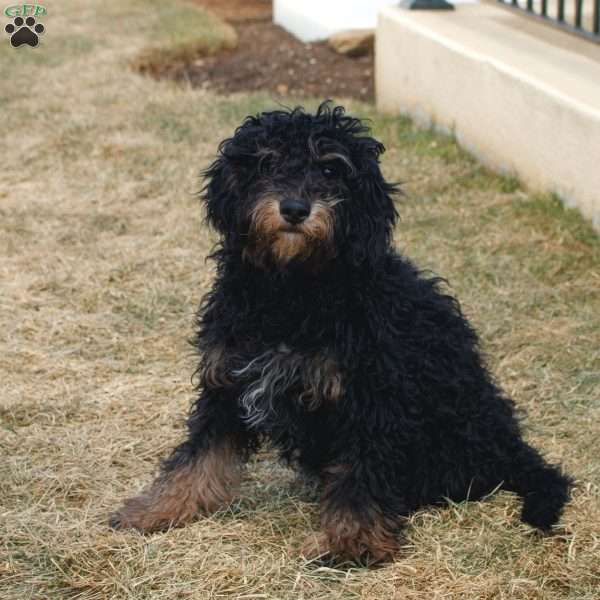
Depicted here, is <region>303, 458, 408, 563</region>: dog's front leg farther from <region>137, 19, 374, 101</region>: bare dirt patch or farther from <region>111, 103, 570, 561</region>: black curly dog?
<region>137, 19, 374, 101</region>: bare dirt patch

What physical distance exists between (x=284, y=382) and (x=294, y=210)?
531mm

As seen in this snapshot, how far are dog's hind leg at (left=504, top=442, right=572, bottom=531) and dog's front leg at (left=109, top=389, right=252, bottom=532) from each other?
880 mm

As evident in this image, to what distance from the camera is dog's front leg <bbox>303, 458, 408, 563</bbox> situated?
354 cm

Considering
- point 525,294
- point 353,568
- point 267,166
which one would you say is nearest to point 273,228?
point 267,166

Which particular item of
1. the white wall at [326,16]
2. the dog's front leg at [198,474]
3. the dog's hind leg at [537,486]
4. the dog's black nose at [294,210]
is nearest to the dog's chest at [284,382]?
the dog's front leg at [198,474]

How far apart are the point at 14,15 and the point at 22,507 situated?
909 centimetres

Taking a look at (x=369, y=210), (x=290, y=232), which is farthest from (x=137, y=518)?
(x=369, y=210)

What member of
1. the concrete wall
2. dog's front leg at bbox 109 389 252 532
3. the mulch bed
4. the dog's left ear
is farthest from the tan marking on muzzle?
the mulch bed

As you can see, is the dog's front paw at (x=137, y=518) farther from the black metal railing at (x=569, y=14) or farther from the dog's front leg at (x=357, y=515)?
the black metal railing at (x=569, y=14)

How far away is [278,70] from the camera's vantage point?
10.1 m

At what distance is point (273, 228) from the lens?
3.35m

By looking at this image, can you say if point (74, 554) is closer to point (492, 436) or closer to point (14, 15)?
point (492, 436)

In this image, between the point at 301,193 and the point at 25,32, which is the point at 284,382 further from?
the point at 25,32

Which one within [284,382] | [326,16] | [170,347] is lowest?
[170,347]
